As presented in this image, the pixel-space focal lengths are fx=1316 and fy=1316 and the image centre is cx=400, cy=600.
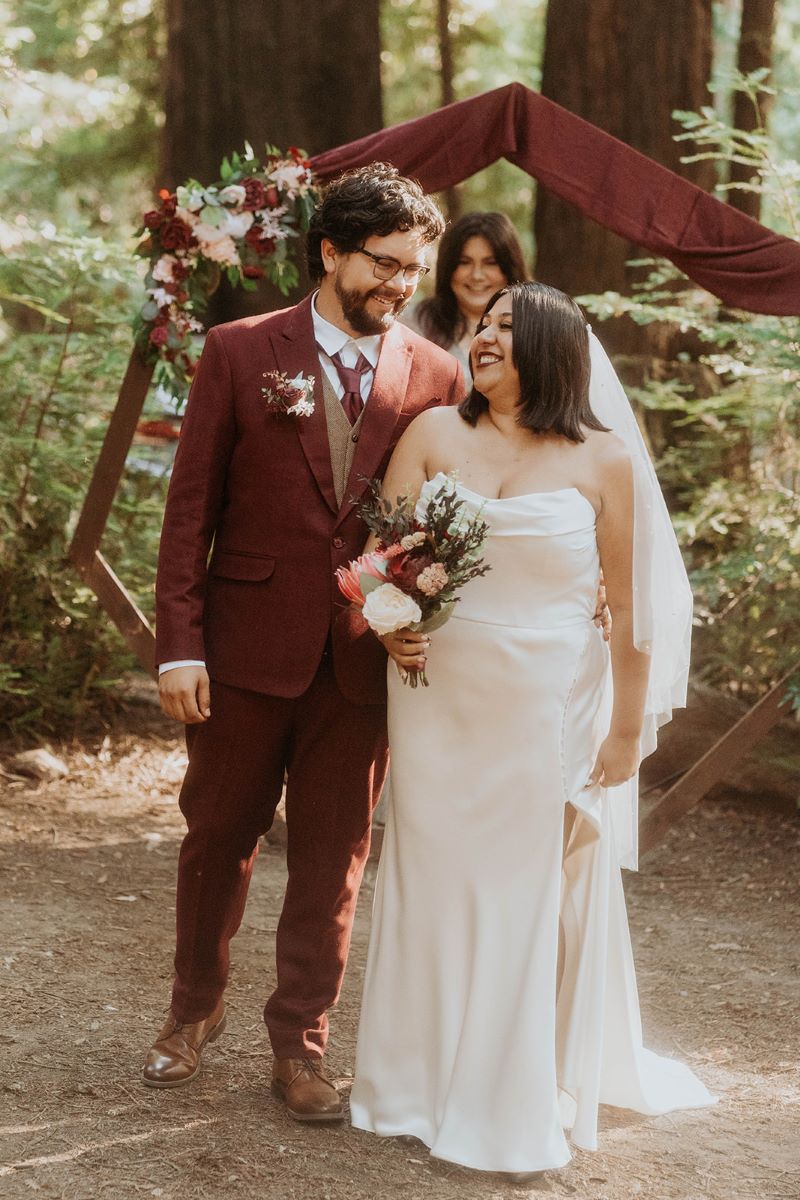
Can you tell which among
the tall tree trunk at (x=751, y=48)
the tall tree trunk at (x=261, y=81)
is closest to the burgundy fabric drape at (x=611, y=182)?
the tall tree trunk at (x=261, y=81)

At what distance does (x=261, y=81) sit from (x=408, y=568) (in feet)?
17.8

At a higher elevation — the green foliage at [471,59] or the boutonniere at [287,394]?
the green foliage at [471,59]

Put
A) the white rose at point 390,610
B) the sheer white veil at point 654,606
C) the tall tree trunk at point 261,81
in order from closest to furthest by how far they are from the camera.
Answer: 1. the white rose at point 390,610
2. the sheer white veil at point 654,606
3. the tall tree trunk at point 261,81

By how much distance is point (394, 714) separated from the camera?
3424 millimetres

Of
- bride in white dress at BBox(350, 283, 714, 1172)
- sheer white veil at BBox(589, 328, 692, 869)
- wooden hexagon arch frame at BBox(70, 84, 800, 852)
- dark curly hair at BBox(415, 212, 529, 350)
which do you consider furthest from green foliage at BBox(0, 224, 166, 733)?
bride in white dress at BBox(350, 283, 714, 1172)

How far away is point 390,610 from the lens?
2.97m

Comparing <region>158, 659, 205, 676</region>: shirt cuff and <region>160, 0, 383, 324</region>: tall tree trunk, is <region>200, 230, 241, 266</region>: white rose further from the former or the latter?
<region>160, 0, 383, 324</region>: tall tree trunk

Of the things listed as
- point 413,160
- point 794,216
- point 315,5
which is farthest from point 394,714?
point 315,5

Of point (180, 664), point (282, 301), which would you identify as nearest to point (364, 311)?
point (180, 664)

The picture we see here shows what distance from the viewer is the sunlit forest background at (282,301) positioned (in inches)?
252

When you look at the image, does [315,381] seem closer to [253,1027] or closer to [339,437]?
[339,437]

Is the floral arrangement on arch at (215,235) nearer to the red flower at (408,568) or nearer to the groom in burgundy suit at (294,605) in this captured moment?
the groom in burgundy suit at (294,605)

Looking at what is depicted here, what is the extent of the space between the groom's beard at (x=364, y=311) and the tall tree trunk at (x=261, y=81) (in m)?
4.39

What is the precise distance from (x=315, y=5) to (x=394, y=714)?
225 inches
